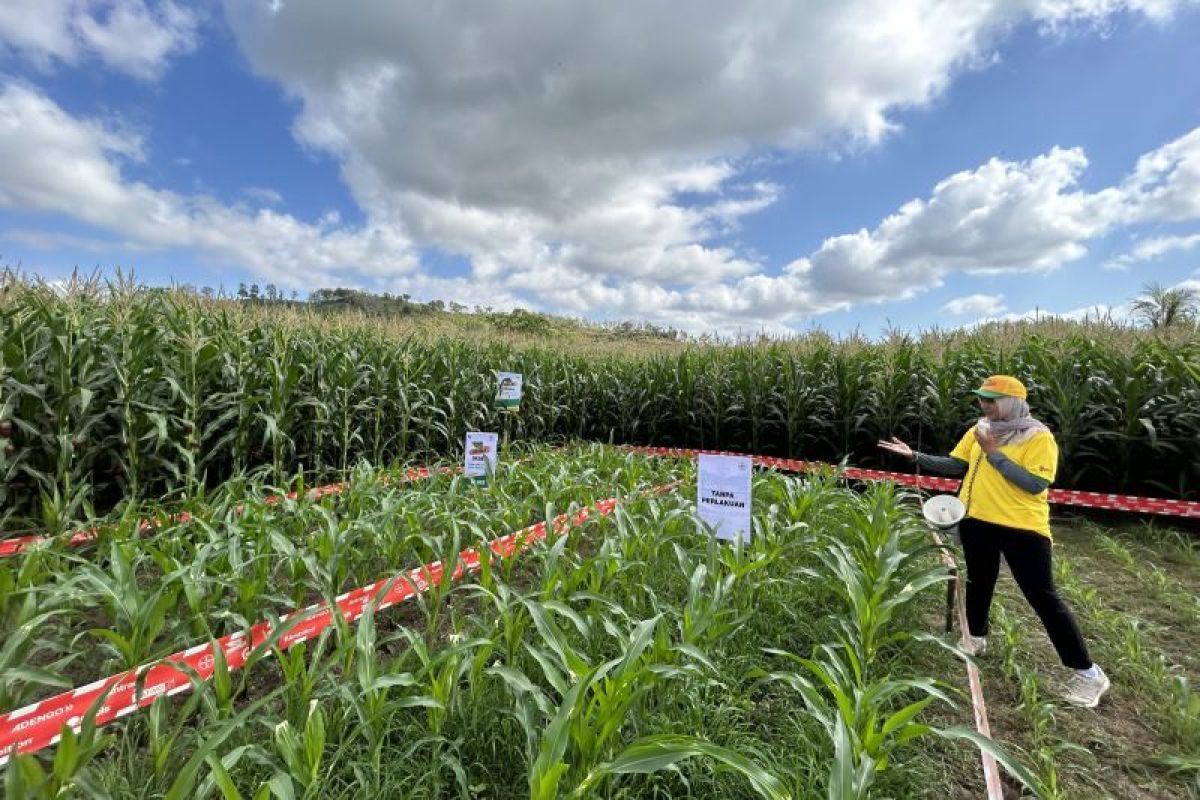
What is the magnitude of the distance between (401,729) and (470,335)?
823 centimetres

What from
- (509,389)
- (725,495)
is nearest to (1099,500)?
(725,495)

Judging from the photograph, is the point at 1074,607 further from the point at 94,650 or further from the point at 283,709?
the point at 94,650

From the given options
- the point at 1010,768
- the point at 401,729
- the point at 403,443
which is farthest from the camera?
the point at 403,443

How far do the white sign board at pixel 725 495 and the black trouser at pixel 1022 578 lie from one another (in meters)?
1.19

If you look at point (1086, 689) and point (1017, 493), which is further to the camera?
point (1017, 493)

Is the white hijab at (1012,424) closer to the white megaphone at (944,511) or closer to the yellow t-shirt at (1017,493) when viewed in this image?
the yellow t-shirt at (1017,493)

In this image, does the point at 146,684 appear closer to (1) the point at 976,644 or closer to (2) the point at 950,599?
(2) the point at 950,599

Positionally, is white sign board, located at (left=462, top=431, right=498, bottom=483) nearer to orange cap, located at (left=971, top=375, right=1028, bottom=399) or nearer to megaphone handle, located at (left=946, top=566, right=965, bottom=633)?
megaphone handle, located at (left=946, top=566, right=965, bottom=633)

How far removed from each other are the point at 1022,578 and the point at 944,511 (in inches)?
18.3

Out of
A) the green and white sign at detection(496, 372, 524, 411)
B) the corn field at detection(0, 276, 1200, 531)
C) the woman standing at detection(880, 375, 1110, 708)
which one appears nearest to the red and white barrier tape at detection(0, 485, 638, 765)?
the corn field at detection(0, 276, 1200, 531)

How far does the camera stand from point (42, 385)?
3.65 m

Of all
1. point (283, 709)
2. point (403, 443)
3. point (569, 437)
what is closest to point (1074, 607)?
point (283, 709)

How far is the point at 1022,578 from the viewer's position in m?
2.75

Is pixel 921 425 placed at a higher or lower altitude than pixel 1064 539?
higher
